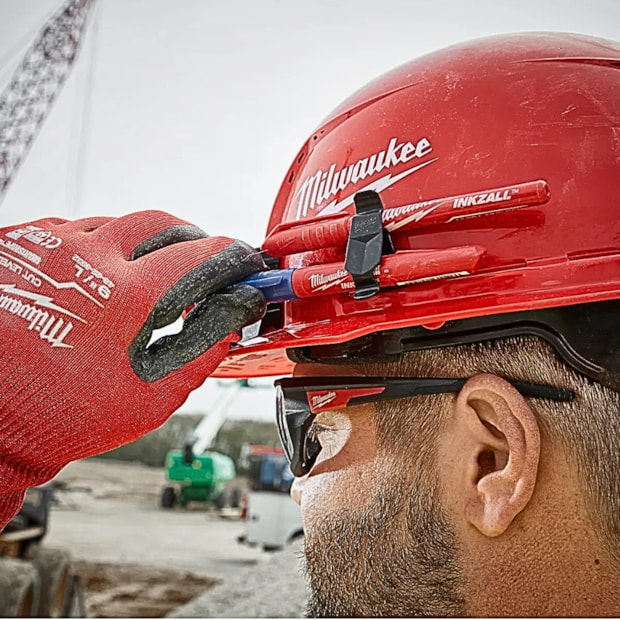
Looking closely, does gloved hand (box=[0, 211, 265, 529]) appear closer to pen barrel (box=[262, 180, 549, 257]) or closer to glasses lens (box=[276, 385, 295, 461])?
pen barrel (box=[262, 180, 549, 257])

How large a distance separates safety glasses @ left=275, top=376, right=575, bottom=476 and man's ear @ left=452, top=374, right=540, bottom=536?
0.04 meters

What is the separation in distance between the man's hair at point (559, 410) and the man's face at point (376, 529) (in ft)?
0.18

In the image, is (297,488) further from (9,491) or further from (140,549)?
(140,549)

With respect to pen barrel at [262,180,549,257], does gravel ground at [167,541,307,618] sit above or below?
below

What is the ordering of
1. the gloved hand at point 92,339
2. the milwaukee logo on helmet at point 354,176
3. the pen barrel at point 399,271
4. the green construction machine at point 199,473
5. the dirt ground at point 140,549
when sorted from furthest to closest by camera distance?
the green construction machine at point 199,473, the dirt ground at point 140,549, the milwaukee logo on helmet at point 354,176, the pen barrel at point 399,271, the gloved hand at point 92,339

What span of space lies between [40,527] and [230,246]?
7.62 meters

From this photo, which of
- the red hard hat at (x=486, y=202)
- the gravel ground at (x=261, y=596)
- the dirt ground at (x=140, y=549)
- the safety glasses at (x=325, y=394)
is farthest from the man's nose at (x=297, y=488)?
the dirt ground at (x=140, y=549)

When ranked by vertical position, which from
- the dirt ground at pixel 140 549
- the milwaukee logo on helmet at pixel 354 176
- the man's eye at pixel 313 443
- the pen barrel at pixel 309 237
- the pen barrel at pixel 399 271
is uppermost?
the milwaukee logo on helmet at pixel 354 176

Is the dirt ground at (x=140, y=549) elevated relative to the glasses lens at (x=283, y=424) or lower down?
lower down

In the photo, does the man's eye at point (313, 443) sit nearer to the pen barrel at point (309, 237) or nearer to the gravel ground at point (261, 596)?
the pen barrel at point (309, 237)

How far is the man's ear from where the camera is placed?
152cm

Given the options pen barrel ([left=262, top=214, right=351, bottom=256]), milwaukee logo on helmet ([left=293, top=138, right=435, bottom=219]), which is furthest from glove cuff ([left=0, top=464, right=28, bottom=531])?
milwaukee logo on helmet ([left=293, top=138, right=435, bottom=219])

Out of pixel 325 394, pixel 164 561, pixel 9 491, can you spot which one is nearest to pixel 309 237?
pixel 325 394

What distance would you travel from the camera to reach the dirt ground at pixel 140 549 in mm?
Answer: 11602
